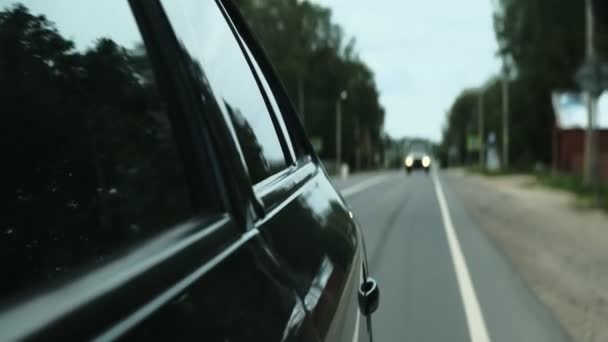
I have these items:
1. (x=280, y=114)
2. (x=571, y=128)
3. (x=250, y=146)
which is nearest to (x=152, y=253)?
(x=250, y=146)

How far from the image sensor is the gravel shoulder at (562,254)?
7.53m

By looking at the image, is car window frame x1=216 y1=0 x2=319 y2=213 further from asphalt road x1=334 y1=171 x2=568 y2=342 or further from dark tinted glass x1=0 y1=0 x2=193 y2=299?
asphalt road x1=334 y1=171 x2=568 y2=342

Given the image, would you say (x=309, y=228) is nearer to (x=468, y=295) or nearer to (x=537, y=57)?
(x=468, y=295)

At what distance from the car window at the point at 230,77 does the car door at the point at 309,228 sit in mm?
65

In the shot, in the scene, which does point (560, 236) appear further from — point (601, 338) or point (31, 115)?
point (31, 115)

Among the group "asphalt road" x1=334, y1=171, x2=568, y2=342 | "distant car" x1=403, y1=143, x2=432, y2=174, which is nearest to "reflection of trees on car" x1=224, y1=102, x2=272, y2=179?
"asphalt road" x1=334, y1=171, x2=568, y2=342

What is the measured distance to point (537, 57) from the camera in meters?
57.6

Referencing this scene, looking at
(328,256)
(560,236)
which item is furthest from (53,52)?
(560,236)

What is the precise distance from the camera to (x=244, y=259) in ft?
5.48

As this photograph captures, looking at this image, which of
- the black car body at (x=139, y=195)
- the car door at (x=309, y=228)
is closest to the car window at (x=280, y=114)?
the car door at (x=309, y=228)

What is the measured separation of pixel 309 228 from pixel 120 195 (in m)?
0.90

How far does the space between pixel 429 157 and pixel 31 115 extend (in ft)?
290

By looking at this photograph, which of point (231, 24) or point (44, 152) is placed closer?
point (44, 152)

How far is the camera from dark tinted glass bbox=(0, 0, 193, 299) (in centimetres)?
122
